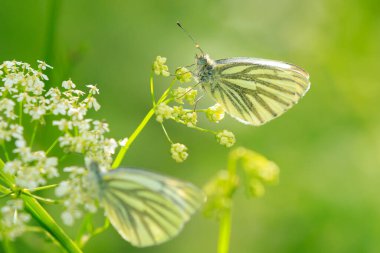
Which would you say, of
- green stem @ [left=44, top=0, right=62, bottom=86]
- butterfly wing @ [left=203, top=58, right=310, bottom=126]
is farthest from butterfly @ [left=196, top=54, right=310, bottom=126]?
green stem @ [left=44, top=0, right=62, bottom=86]

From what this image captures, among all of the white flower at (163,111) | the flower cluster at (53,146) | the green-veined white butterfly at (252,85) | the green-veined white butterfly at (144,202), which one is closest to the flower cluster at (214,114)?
the green-veined white butterfly at (252,85)

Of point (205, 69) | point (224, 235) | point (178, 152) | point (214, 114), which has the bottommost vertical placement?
point (224, 235)

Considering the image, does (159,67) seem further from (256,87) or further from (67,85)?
(256,87)

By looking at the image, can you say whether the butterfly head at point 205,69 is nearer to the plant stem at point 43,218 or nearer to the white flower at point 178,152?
the white flower at point 178,152

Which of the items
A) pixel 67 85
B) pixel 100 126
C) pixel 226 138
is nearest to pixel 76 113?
pixel 100 126

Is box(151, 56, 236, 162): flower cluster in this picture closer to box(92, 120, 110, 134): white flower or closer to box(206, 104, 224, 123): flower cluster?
box(206, 104, 224, 123): flower cluster

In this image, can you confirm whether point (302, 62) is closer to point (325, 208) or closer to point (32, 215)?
point (325, 208)

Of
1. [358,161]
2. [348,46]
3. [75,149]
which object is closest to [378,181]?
[358,161]
